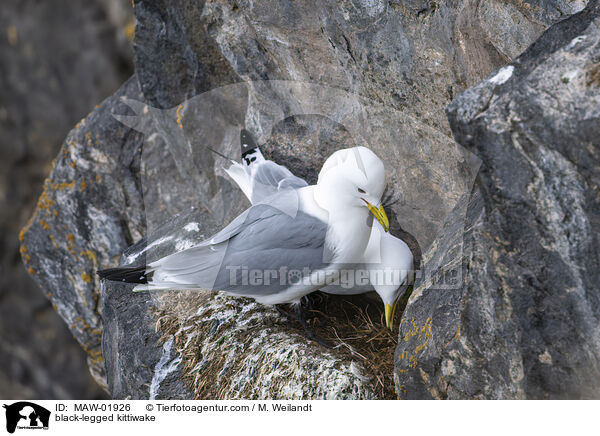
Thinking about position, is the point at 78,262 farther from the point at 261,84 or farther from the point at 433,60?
the point at 433,60

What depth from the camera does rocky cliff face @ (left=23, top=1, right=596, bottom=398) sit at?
223 cm

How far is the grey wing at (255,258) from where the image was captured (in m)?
2.55

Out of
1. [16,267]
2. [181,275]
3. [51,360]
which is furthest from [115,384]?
[16,267]

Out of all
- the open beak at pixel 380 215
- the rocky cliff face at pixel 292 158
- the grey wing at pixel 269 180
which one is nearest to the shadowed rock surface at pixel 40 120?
the rocky cliff face at pixel 292 158

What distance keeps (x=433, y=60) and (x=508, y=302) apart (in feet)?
3.85

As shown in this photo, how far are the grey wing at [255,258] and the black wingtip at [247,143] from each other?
653 millimetres

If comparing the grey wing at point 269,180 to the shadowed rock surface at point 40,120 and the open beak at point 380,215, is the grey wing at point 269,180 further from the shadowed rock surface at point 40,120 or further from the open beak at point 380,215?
the shadowed rock surface at point 40,120

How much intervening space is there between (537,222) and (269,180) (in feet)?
5.66

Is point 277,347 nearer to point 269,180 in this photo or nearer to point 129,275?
point 129,275

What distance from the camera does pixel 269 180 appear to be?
3.12 m

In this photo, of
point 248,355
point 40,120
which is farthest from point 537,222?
point 40,120

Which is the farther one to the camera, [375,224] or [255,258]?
[375,224]
